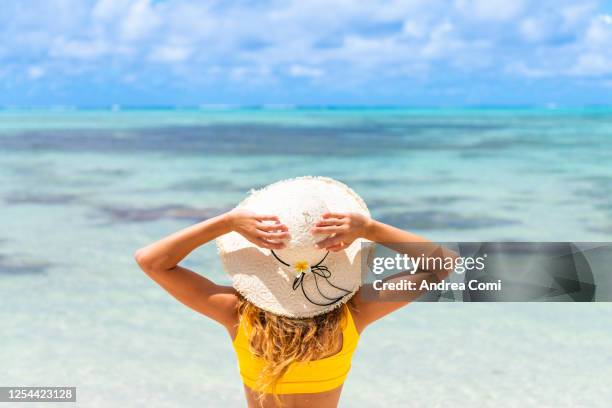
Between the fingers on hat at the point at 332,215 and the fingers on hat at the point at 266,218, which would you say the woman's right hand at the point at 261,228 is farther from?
the fingers on hat at the point at 332,215

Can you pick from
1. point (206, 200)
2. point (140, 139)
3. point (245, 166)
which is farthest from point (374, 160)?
point (140, 139)

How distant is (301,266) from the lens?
6.49 ft

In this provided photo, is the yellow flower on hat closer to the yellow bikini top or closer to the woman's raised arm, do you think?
the woman's raised arm

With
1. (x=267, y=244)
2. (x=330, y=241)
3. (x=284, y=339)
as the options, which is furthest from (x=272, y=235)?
(x=284, y=339)

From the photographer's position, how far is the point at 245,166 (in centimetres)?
1589

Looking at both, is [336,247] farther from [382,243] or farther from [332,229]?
[382,243]

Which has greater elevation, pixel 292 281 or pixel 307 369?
pixel 292 281

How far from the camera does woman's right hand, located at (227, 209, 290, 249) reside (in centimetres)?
187

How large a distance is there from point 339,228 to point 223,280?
4381 millimetres

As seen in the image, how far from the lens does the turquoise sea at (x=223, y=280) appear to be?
4262 mm

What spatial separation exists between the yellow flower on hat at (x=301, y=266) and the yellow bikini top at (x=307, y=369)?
0.67 feet

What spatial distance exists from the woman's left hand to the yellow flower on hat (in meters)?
0.09

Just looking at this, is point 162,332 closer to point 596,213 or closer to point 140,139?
point 596,213

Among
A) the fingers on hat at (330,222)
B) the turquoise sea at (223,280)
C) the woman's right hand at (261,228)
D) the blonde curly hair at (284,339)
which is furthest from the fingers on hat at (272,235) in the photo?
the turquoise sea at (223,280)
